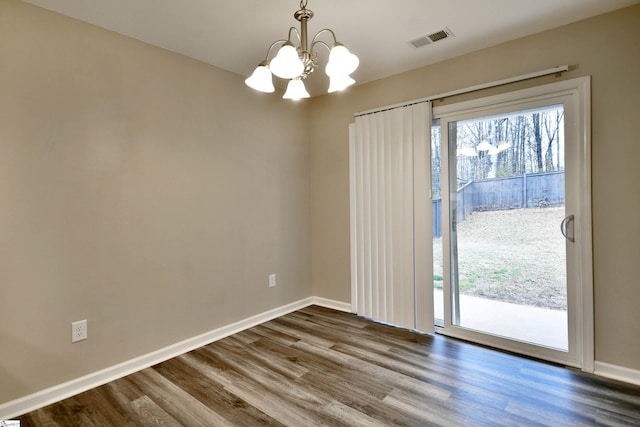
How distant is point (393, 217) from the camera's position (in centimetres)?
309

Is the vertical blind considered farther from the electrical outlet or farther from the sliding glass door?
the electrical outlet

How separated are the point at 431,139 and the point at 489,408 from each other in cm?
211

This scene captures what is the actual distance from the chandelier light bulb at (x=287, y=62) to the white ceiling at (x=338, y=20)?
731 mm

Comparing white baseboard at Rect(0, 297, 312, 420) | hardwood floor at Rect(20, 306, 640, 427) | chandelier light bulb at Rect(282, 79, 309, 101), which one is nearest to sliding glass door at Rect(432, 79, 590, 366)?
hardwood floor at Rect(20, 306, 640, 427)

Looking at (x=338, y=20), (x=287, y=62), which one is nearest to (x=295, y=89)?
(x=287, y=62)

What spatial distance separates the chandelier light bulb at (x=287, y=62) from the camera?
58.9 inches

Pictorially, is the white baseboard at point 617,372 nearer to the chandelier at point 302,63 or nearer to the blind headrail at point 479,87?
the blind headrail at point 479,87

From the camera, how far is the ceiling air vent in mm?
2369

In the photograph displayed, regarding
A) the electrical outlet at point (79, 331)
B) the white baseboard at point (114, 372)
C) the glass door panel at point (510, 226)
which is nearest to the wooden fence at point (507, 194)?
the glass door panel at point (510, 226)

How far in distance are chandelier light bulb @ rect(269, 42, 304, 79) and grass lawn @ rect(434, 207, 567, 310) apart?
2.04 metres

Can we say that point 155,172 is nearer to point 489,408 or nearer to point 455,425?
point 455,425

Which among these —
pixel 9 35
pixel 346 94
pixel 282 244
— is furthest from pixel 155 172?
pixel 346 94

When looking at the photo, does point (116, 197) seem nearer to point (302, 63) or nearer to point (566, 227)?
point (302, 63)

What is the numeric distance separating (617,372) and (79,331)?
3644mm
